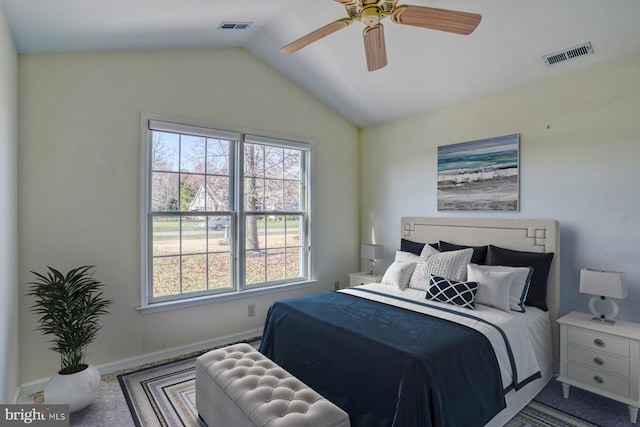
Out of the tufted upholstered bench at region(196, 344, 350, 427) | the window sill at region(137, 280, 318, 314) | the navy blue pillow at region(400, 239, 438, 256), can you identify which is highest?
the navy blue pillow at region(400, 239, 438, 256)

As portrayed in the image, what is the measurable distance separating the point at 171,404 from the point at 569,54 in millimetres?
4034

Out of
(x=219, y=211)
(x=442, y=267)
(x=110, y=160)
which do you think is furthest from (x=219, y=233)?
(x=442, y=267)

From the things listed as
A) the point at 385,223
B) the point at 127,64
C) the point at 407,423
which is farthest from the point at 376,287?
the point at 127,64

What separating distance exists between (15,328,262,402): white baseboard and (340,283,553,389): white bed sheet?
156 cm

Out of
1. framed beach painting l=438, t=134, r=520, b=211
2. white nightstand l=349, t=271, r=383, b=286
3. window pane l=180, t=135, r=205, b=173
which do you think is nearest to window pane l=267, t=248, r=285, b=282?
white nightstand l=349, t=271, r=383, b=286

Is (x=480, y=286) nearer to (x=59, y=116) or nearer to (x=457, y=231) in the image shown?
(x=457, y=231)

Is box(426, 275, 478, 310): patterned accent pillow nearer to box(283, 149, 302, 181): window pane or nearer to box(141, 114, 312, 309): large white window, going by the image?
box(141, 114, 312, 309): large white window

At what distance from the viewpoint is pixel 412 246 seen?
3.89 meters

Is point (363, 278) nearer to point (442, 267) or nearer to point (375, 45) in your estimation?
point (442, 267)

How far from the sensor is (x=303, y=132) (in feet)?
13.8

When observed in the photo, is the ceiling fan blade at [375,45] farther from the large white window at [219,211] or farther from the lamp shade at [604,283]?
the lamp shade at [604,283]

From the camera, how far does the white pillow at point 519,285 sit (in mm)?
2719

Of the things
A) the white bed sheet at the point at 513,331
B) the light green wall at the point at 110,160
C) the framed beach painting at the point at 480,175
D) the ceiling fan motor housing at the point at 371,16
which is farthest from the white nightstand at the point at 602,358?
the light green wall at the point at 110,160

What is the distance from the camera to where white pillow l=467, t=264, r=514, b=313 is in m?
2.67
